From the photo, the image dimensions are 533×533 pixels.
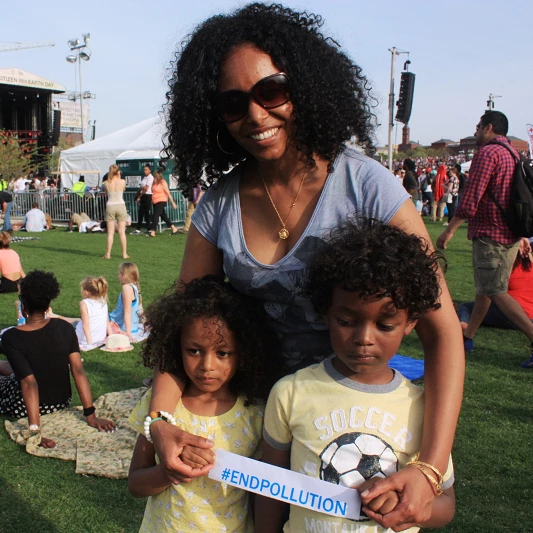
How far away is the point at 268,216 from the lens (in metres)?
1.98

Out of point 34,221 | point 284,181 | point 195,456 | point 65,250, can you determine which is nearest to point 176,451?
point 195,456

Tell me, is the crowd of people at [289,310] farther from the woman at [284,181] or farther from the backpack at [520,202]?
the backpack at [520,202]

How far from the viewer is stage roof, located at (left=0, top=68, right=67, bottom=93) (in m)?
51.1

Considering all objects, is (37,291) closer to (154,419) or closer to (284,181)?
(154,419)

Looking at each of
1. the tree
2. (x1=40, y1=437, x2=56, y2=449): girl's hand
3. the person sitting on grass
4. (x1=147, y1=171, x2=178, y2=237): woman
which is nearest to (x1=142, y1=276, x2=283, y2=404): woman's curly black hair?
(x1=40, y1=437, x2=56, y2=449): girl's hand

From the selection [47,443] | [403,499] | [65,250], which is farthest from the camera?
[65,250]

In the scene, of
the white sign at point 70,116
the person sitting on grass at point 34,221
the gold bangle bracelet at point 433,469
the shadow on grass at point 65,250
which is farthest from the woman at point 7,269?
the white sign at point 70,116

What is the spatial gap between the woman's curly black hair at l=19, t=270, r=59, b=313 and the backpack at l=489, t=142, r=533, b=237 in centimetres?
397

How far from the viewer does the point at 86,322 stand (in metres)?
6.68

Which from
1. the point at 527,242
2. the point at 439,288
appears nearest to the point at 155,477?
the point at 439,288

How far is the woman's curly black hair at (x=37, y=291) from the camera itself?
482cm

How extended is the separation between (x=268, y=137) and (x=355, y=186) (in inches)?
11.9

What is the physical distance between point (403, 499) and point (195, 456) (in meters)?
0.58

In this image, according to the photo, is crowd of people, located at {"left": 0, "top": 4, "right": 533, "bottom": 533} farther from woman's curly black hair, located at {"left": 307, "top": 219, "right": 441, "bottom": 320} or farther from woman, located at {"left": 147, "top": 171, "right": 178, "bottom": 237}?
woman, located at {"left": 147, "top": 171, "right": 178, "bottom": 237}
